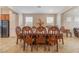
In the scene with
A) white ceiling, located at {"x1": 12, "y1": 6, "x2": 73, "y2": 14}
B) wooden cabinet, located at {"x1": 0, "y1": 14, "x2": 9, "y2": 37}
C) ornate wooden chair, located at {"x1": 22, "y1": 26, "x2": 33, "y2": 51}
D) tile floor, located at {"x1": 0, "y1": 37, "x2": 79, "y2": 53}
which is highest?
white ceiling, located at {"x1": 12, "y1": 6, "x2": 73, "y2": 14}

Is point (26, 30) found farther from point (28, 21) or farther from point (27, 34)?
point (28, 21)

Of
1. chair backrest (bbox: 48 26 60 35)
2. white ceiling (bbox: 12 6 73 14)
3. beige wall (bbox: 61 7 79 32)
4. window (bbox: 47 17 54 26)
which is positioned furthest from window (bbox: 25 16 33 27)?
beige wall (bbox: 61 7 79 32)

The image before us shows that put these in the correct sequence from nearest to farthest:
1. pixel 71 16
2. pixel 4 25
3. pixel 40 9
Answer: pixel 40 9
pixel 71 16
pixel 4 25

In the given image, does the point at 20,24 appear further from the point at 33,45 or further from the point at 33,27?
the point at 33,45

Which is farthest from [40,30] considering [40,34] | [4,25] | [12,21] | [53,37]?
[4,25]

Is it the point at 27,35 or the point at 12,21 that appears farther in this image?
the point at 27,35

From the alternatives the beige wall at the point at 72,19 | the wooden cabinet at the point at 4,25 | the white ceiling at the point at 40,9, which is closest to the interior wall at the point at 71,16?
the beige wall at the point at 72,19

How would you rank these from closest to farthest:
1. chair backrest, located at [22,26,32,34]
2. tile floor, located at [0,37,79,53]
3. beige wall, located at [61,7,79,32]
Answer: tile floor, located at [0,37,79,53]
beige wall, located at [61,7,79,32]
chair backrest, located at [22,26,32,34]

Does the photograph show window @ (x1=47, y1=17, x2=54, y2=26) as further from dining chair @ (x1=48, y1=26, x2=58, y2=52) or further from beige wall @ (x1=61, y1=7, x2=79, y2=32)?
beige wall @ (x1=61, y1=7, x2=79, y2=32)

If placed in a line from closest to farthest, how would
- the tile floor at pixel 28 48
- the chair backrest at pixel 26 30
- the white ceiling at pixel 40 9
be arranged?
the white ceiling at pixel 40 9
the tile floor at pixel 28 48
the chair backrest at pixel 26 30

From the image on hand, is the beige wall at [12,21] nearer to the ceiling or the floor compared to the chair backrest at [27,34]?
nearer to the ceiling

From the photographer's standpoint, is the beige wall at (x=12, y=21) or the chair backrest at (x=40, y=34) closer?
the beige wall at (x=12, y=21)

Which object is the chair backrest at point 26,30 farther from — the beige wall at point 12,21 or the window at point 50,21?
the window at point 50,21

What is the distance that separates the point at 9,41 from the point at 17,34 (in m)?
0.37
